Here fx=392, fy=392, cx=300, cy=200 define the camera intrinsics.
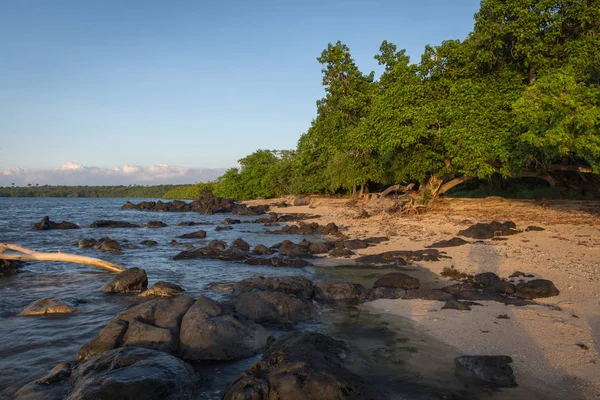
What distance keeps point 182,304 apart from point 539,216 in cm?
1934

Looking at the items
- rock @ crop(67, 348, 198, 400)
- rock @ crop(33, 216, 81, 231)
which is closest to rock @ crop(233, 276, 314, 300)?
rock @ crop(67, 348, 198, 400)

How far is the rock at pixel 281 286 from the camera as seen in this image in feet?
33.6

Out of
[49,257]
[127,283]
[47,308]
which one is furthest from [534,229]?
[49,257]

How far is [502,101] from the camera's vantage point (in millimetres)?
22141

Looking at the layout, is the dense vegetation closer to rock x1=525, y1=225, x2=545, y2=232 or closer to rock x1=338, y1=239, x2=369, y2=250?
rock x1=525, y1=225, x2=545, y2=232

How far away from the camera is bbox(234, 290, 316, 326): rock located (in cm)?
860

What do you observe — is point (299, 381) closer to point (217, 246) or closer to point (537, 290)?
point (537, 290)

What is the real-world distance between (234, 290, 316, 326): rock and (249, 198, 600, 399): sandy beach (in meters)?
1.71

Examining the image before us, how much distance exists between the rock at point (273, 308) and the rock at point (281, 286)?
832 mm

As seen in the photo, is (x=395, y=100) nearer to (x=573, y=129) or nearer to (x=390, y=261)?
(x=573, y=129)

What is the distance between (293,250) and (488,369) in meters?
Answer: 11.9

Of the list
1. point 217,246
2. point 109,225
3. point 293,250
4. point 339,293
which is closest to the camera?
point 339,293

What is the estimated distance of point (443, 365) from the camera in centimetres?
627

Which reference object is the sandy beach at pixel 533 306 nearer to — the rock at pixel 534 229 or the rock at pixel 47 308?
the rock at pixel 534 229
